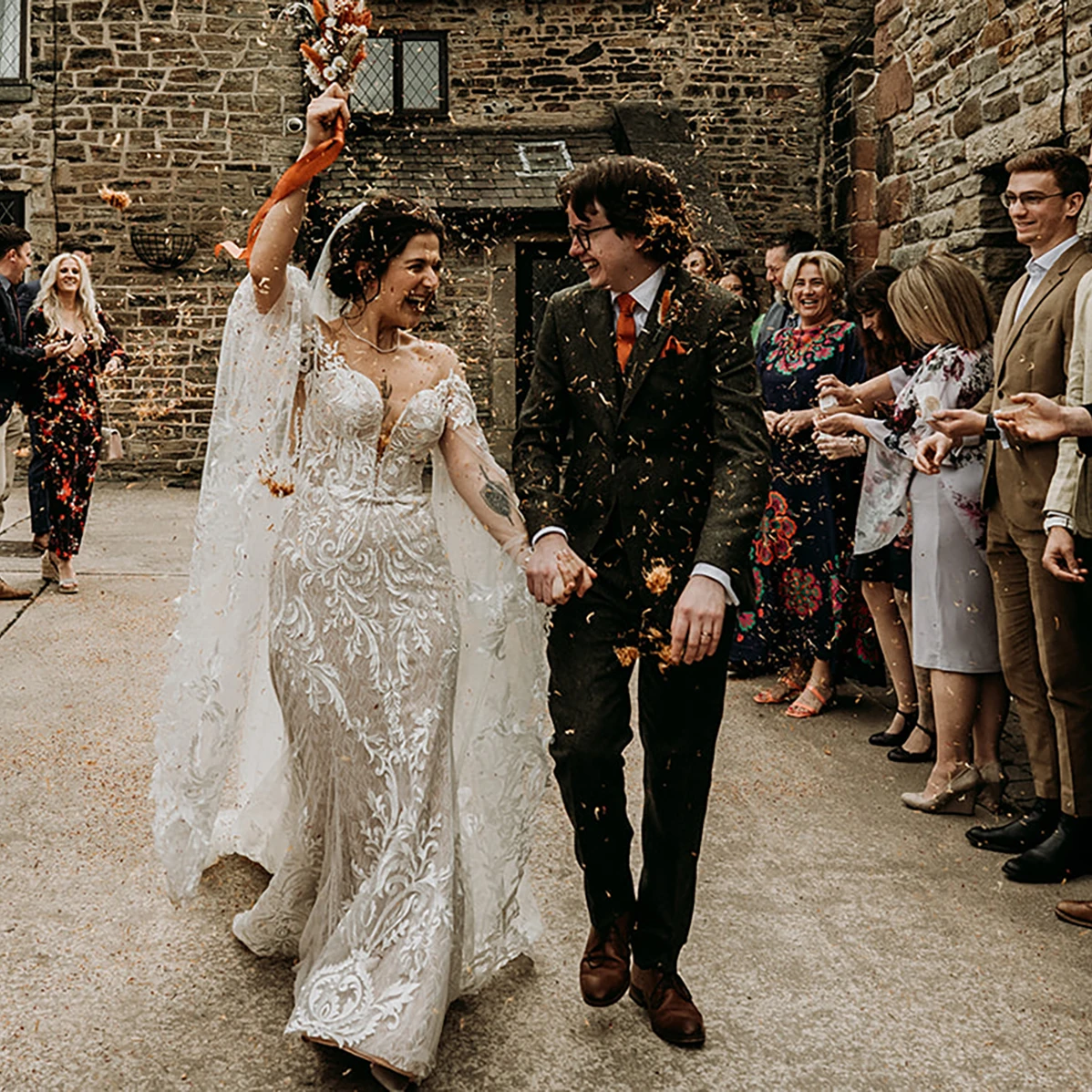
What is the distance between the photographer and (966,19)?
6480mm

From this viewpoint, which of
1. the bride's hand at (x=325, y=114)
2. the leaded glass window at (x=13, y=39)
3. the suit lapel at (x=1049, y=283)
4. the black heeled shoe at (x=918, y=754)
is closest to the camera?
the bride's hand at (x=325, y=114)

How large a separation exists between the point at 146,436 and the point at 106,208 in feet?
9.34

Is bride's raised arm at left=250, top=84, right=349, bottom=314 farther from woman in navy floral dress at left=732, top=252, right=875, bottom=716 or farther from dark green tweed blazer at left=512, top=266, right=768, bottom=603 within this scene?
woman in navy floral dress at left=732, top=252, right=875, bottom=716

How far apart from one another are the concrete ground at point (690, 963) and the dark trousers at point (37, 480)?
3.29 m

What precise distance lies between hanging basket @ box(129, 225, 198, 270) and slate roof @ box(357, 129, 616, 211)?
2347 mm

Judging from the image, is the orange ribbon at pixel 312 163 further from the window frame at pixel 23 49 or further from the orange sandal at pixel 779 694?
the window frame at pixel 23 49

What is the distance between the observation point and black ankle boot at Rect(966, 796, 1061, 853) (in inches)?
167

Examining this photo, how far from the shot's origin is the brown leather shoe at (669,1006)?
2.93 meters

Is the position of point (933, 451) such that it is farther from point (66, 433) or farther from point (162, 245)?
point (162, 245)

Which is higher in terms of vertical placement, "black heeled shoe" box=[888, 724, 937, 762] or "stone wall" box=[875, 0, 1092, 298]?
"stone wall" box=[875, 0, 1092, 298]

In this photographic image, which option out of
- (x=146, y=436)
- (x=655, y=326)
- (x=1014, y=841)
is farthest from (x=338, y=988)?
(x=146, y=436)

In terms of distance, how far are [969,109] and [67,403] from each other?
5947 mm

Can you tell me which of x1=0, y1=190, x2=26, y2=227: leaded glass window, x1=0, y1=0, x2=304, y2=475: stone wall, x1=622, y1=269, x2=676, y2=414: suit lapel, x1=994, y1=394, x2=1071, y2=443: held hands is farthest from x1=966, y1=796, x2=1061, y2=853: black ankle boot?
x1=0, y1=190, x2=26, y2=227: leaded glass window

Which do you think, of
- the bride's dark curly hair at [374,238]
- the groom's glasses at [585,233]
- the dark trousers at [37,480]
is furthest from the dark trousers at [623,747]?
the dark trousers at [37,480]
